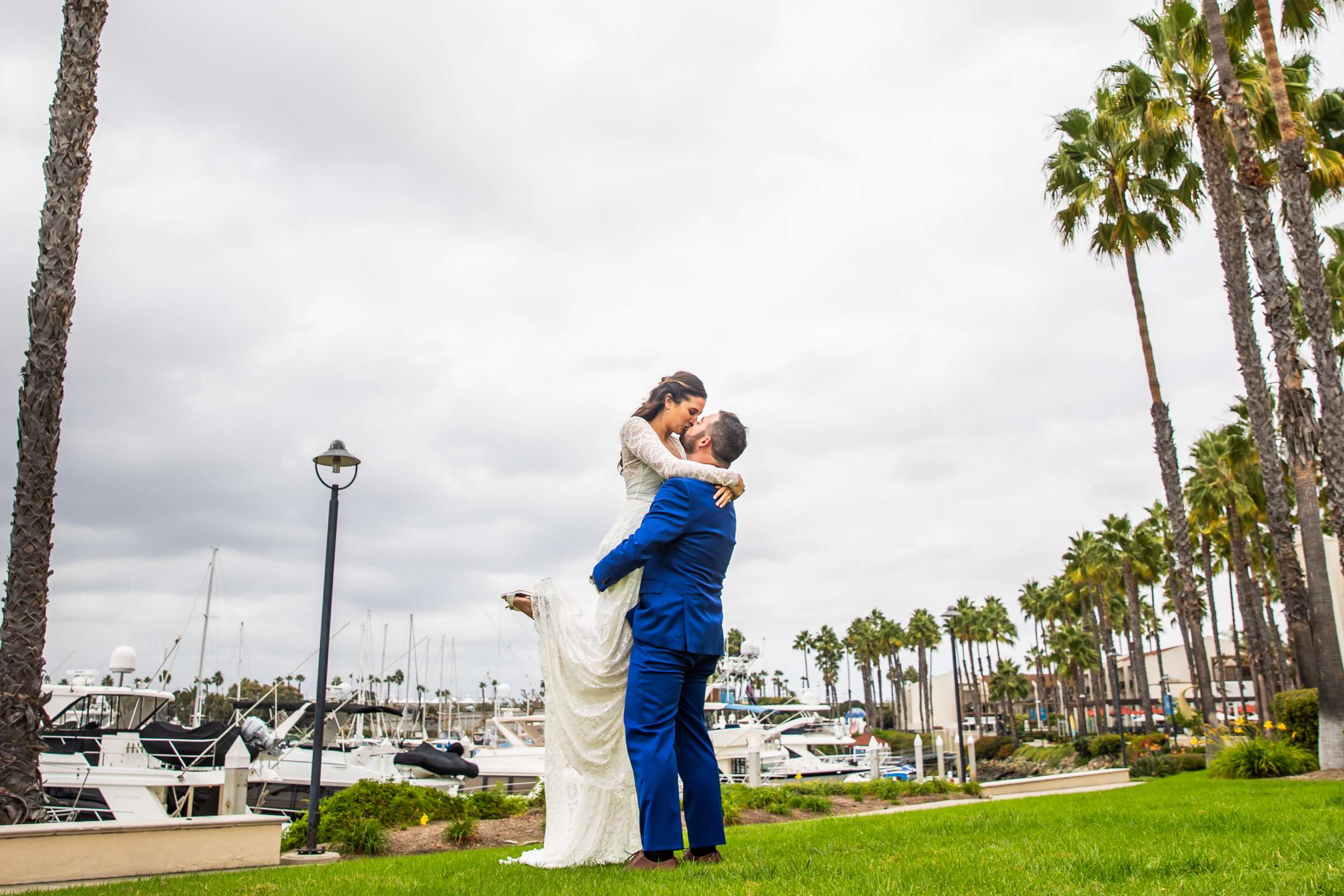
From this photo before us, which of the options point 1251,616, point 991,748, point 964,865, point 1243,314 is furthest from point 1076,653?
point 964,865

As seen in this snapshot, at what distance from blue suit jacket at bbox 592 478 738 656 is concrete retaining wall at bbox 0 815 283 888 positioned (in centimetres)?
492

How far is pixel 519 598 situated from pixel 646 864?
1499mm

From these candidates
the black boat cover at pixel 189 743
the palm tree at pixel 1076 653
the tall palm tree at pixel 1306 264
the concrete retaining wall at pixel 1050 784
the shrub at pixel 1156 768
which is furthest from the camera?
the palm tree at pixel 1076 653

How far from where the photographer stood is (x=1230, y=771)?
49.4 feet

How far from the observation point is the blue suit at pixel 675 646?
4.16 meters

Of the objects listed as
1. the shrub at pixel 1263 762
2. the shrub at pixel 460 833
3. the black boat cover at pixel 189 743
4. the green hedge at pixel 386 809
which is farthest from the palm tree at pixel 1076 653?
the shrub at pixel 460 833

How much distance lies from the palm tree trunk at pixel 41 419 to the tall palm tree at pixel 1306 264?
1498cm

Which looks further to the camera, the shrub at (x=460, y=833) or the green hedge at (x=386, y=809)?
the green hedge at (x=386, y=809)

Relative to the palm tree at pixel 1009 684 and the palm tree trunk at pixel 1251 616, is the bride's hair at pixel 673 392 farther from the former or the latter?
the palm tree at pixel 1009 684

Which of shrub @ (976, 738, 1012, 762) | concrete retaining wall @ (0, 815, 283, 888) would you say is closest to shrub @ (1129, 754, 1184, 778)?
concrete retaining wall @ (0, 815, 283, 888)

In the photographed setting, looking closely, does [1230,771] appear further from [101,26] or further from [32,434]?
[101,26]

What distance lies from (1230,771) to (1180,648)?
287 feet

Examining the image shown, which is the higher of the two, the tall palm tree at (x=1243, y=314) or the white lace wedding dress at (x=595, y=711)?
the tall palm tree at (x=1243, y=314)

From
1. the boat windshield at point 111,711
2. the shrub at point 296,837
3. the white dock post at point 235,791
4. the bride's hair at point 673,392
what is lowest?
the shrub at point 296,837
